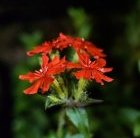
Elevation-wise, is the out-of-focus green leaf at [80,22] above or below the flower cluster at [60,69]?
above

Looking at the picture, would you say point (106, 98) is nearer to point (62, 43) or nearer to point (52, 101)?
point (62, 43)

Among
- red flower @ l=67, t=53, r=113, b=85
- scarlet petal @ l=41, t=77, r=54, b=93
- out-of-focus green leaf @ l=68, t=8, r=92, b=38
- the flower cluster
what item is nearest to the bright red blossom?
the flower cluster

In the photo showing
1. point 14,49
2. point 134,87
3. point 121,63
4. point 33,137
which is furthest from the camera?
point 14,49

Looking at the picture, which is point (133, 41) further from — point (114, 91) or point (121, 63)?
point (114, 91)

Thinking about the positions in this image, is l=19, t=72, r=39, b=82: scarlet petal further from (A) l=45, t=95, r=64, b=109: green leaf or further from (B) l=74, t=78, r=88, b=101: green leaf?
(B) l=74, t=78, r=88, b=101: green leaf

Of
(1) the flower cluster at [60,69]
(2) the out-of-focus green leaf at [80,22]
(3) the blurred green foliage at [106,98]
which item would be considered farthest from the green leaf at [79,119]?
(2) the out-of-focus green leaf at [80,22]

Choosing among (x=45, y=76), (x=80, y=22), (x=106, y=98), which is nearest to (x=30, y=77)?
(x=45, y=76)

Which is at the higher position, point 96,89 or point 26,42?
point 26,42

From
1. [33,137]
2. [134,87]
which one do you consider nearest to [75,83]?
[33,137]

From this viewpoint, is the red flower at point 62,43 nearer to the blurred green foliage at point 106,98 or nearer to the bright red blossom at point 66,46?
the bright red blossom at point 66,46

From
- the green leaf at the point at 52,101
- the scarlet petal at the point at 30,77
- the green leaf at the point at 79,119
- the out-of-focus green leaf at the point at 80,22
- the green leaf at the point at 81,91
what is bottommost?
the green leaf at the point at 79,119

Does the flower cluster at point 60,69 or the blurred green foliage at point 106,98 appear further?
the blurred green foliage at point 106,98
